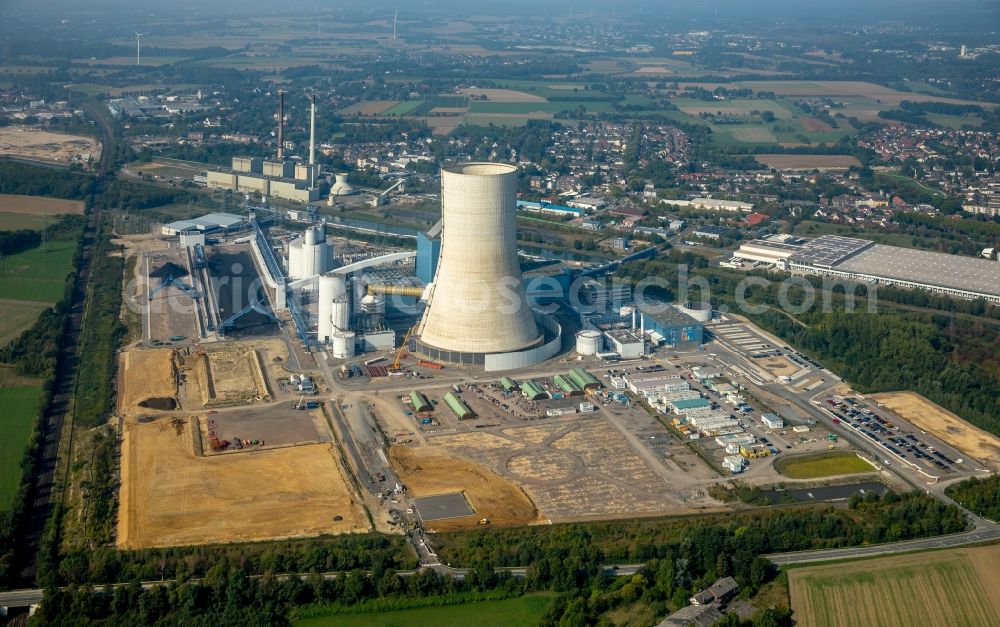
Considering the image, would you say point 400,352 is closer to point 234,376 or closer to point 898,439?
point 234,376

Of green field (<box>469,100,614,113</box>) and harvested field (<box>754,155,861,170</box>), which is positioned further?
green field (<box>469,100,614,113</box>)

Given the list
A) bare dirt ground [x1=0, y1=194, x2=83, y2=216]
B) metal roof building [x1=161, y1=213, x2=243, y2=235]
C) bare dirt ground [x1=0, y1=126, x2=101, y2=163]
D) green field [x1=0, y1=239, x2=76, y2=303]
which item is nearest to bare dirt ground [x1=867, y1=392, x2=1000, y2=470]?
green field [x1=0, y1=239, x2=76, y2=303]

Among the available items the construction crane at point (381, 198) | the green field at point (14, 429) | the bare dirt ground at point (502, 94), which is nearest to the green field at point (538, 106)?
the bare dirt ground at point (502, 94)

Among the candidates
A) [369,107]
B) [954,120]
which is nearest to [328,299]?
[369,107]

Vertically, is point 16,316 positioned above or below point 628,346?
below

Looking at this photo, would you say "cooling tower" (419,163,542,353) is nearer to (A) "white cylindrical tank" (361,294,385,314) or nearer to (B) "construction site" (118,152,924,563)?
(B) "construction site" (118,152,924,563)
